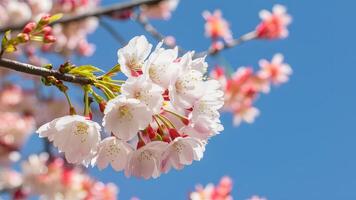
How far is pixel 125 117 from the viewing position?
134 centimetres

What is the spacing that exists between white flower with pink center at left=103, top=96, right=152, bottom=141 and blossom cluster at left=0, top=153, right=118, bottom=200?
505cm

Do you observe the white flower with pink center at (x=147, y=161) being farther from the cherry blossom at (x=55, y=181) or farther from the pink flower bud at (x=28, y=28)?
the cherry blossom at (x=55, y=181)

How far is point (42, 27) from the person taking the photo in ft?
5.17

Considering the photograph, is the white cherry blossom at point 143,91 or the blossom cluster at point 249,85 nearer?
the white cherry blossom at point 143,91

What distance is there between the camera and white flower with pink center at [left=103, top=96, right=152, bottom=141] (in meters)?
1.32

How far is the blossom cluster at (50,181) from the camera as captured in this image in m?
6.43

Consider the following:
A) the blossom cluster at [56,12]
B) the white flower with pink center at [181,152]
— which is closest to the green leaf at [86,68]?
the white flower with pink center at [181,152]

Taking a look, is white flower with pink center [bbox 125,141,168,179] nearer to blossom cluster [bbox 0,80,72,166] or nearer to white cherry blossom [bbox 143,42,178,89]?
white cherry blossom [bbox 143,42,178,89]

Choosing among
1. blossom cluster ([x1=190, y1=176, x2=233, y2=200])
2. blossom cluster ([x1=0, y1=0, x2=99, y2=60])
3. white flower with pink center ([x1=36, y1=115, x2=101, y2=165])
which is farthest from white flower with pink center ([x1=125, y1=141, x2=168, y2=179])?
blossom cluster ([x1=0, y1=0, x2=99, y2=60])

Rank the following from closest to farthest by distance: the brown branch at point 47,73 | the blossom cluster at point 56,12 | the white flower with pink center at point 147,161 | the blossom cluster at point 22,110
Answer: the brown branch at point 47,73, the white flower with pink center at point 147,161, the blossom cluster at point 56,12, the blossom cluster at point 22,110

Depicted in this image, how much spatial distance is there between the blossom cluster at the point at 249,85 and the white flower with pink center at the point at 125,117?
548cm

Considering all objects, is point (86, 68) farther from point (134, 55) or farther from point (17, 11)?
point (17, 11)

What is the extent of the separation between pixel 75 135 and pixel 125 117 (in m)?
0.20

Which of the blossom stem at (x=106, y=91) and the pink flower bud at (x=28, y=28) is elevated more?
the pink flower bud at (x=28, y=28)
